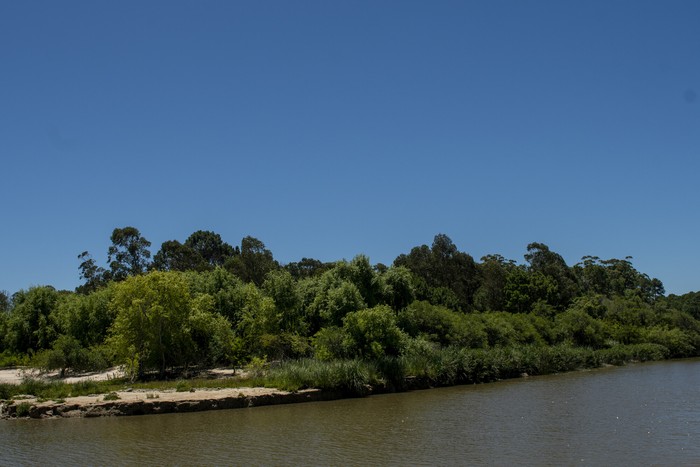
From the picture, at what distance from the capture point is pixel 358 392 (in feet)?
123

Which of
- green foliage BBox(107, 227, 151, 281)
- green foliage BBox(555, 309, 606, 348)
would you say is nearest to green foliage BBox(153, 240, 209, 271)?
green foliage BBox(107, 227, 151, 281)

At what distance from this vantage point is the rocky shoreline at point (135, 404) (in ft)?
102

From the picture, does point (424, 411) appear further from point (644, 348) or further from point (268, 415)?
point (644, 348)

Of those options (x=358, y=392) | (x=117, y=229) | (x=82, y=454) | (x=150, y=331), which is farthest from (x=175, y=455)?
(x=117, y=229)

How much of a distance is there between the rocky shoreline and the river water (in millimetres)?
892

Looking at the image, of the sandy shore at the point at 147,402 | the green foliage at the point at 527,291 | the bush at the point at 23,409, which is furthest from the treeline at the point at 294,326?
the bush at the point at 23,409

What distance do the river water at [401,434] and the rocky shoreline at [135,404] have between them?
892 millimetres

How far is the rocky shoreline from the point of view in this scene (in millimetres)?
31031

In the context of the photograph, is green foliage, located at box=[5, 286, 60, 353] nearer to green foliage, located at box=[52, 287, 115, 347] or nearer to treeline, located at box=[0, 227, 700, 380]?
treeline, located at box=[0, 227, 700, 380]

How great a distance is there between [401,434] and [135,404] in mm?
16047

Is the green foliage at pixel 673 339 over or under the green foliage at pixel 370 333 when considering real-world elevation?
under

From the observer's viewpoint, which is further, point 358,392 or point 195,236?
point 195,236

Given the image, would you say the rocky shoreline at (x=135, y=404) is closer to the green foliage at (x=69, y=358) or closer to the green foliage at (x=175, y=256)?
the green foliage at (x=69, y=358)

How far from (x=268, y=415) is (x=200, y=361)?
62.0 feet
